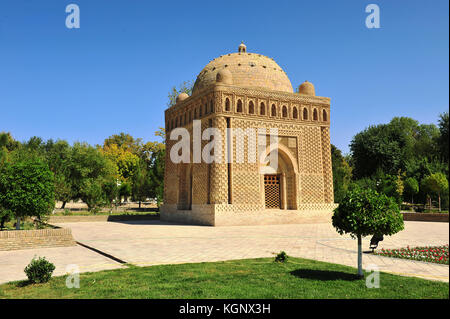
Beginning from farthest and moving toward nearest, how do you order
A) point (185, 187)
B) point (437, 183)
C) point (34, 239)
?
point (185, 187), point (437, 183), point (34, 239)

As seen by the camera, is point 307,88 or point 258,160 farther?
point 307,88

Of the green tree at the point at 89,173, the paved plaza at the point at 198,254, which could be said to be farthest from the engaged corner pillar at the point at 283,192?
the green tree at the point at 89,173

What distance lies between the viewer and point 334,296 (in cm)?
489

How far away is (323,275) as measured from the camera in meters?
6.28

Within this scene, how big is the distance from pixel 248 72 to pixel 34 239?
17192 mm

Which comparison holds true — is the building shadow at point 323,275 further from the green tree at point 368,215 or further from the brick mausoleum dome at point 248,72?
the brick mausoleum dome at point 248,72

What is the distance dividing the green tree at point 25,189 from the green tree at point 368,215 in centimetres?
977

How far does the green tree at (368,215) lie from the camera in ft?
19.3

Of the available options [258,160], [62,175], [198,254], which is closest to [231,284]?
[198,254]

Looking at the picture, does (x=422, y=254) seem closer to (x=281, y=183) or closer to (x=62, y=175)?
(x=281, y=183)

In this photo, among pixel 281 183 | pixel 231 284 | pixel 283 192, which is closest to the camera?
pixel 231 284

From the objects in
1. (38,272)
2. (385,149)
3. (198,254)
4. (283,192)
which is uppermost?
(385,149)
